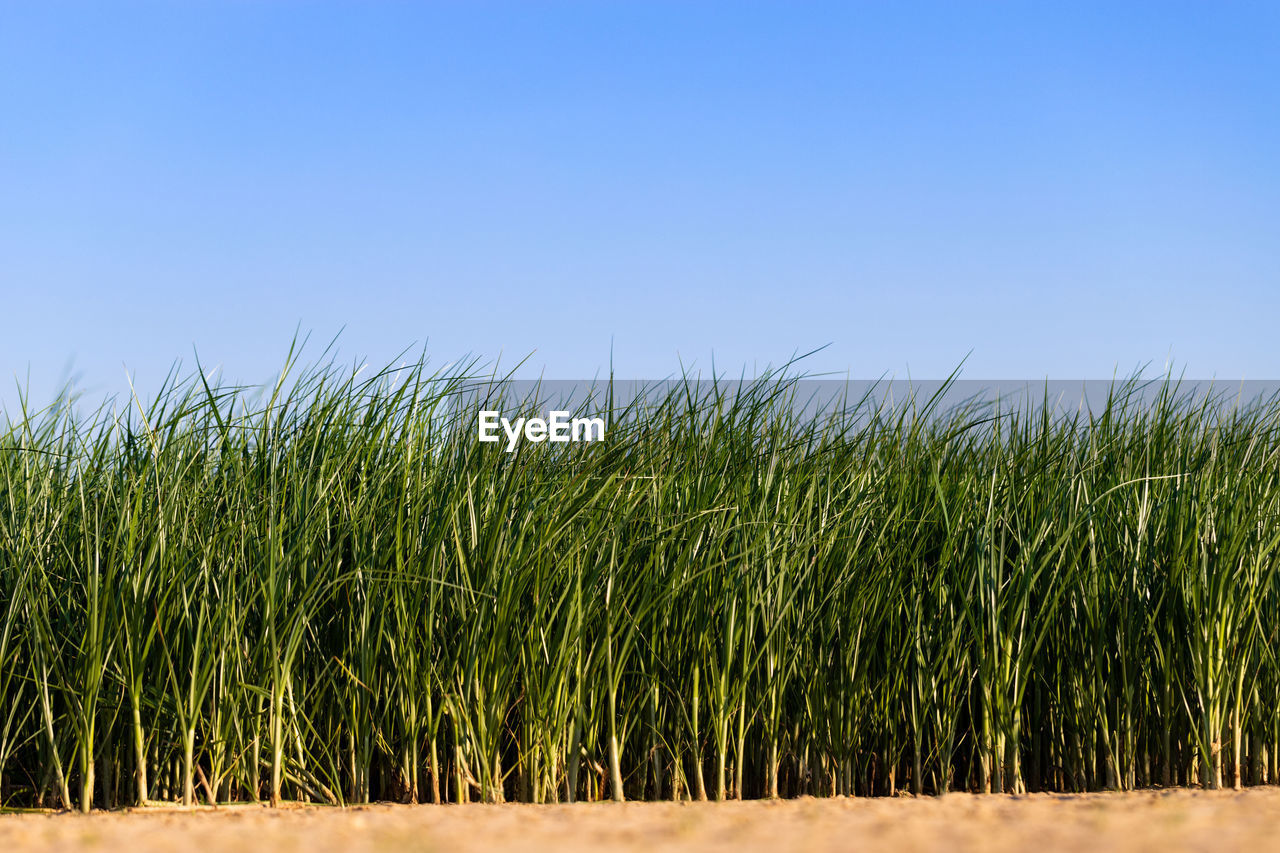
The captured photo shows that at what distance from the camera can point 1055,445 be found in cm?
464

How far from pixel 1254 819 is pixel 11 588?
3.81 metres

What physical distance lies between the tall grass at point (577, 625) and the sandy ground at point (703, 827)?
26cm

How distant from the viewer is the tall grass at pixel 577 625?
10.9 feet

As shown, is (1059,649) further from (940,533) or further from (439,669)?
(439,669)

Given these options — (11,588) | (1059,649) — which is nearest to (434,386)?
(11,588)

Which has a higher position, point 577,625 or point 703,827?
point 577,625

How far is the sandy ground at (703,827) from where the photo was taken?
2.53 metres

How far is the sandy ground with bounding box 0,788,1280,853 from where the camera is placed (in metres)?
2.53

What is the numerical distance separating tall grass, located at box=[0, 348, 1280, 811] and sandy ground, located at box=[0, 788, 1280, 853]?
0.86ft

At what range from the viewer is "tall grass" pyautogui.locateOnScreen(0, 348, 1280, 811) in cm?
332

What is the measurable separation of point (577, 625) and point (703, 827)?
2.84 ft

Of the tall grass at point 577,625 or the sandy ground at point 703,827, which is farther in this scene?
the tall grass at point 577,625

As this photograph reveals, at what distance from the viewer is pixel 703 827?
8.82 feet

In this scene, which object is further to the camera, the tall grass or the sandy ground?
the tall grass
